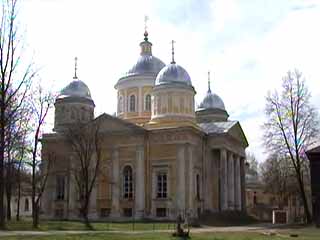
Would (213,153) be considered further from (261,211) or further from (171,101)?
(261,211)

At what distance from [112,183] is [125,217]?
3.94m

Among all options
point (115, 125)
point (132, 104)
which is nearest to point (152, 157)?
point (115, 125)

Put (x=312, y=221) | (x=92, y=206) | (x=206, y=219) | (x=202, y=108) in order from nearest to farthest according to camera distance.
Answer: (x=312, y=221) → (x=206, y=219) → (x=92, y=206) → (x=202, y=108)

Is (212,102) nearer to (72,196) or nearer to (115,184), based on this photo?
(115,184)

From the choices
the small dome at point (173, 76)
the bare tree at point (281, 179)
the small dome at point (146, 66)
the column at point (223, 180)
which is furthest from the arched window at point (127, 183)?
the bare tree at point (281, 179)

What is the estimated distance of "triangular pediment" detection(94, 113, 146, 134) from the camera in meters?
57.7

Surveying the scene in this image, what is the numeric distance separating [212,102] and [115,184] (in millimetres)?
24557

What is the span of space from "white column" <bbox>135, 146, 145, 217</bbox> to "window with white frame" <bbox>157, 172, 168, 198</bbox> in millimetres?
1626

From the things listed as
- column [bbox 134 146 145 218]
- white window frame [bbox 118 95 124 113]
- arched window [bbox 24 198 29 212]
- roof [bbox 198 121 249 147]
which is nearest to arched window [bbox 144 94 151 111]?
white window frame [bbox 118 95 124 113]

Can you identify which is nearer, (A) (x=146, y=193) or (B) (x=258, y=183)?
(A) (x=146, y=193)

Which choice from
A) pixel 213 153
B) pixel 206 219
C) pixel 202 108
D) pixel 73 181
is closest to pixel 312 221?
A: pixel 206 219

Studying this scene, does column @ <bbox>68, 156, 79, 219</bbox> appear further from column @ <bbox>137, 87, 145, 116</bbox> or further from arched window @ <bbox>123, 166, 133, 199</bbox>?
column @ <bbox>137, 87, 145, 116</bbox>

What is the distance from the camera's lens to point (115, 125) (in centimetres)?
5891

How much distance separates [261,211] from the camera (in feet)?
260
